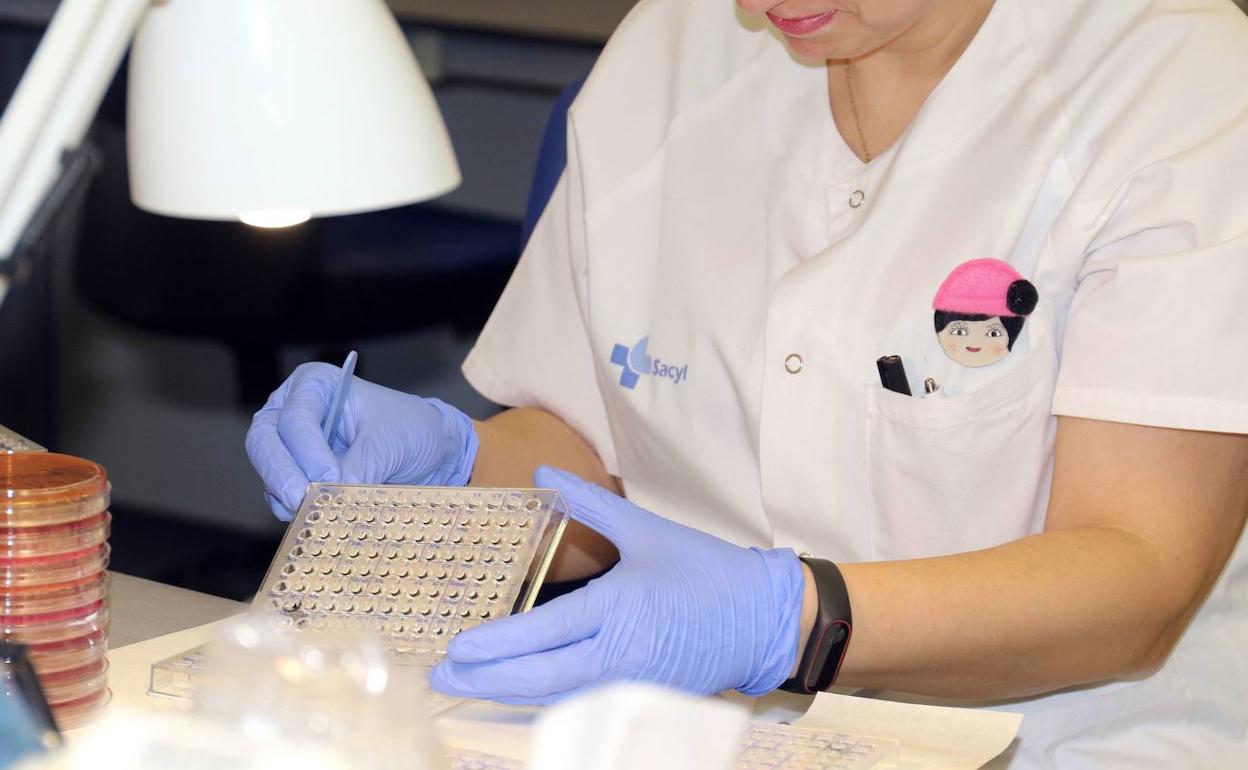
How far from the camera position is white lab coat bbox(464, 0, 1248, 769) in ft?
3.48

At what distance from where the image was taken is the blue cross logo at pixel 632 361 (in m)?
1.33

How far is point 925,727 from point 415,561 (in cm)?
35

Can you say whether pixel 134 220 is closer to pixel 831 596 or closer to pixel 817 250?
pixel 817 250

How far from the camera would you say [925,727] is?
0.88 meters

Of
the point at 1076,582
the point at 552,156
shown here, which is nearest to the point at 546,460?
the point at 552,156

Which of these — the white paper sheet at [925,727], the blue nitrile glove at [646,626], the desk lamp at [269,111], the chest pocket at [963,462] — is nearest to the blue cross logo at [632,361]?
the chest pocket at [963,462]

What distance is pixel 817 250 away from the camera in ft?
4.07

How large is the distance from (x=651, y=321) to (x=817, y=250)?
0.60 ft

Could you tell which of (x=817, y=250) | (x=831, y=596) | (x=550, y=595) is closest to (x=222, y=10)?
(x=831, y=596)

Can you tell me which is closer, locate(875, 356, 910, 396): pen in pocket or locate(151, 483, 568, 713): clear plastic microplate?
locate(151, 483, 568, 713): clear plastic microplate

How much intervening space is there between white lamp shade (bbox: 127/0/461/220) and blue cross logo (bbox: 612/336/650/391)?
1.91 feet

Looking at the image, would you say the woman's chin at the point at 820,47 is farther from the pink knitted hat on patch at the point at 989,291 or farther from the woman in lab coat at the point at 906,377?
the pink knitted hat on patch at the point at 989,291

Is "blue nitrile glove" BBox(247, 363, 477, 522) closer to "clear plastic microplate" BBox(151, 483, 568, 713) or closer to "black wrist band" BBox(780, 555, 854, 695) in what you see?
"clear plastic microplate" BBox(151, 483, 568, 713)

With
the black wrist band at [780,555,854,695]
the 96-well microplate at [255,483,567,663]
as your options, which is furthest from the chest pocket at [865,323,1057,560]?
the 96-well microplate at [255,483,567,663]
